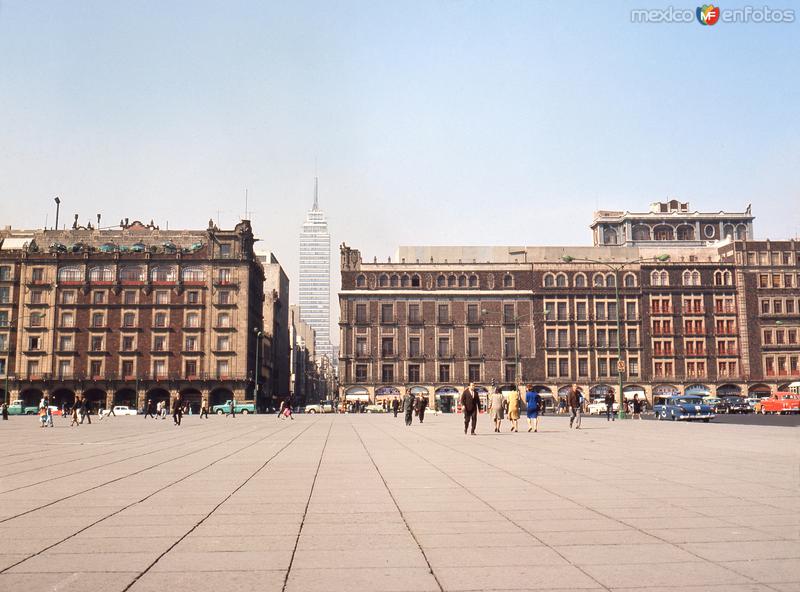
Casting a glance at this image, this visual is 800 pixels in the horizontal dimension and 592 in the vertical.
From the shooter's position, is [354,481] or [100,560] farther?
[354,481]

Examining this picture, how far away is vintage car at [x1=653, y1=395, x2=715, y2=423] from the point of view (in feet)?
133

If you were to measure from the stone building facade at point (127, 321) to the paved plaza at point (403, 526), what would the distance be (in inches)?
2905

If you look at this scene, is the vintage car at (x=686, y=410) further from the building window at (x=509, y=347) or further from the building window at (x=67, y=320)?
the building window at (x=67, y=320)

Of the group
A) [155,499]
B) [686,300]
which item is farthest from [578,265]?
[155,499]

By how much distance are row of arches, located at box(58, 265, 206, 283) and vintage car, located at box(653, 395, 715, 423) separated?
2328 inches

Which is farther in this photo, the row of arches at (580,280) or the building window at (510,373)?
the row of arches at (580,280)

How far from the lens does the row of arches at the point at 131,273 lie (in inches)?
3452

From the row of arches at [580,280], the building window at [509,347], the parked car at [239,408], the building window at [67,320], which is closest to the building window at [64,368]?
the building window at [67,320]

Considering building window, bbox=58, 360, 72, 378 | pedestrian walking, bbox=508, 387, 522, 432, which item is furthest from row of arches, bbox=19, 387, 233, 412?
pedestrian walking, bbox=508, 387, 522, 432

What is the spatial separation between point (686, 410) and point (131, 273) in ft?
218

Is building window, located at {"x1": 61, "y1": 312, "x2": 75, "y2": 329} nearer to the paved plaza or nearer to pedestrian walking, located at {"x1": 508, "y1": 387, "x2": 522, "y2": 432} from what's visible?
pedestrian walking, located at {"x1": 508, "y1": 387, "x2": 522, "y2": 432}

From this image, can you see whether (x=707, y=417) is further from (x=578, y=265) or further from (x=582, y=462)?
(x=578, y=265)

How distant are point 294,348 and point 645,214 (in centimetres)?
7644

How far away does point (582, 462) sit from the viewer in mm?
15000
